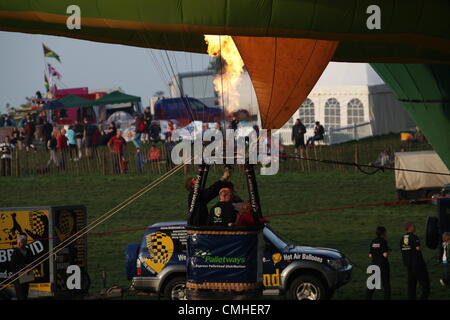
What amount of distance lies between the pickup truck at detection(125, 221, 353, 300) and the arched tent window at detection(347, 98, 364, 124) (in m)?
23.7

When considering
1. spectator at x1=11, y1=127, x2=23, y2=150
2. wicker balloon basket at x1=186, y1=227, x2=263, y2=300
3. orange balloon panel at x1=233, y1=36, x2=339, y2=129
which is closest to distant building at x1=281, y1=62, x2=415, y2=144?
spectator at x1=11, y1=127, x2=23, y2=150

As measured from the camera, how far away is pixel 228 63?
19.8 meters

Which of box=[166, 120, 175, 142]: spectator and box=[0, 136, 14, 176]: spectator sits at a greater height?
box=[166, 120, 175, 142]: spectator

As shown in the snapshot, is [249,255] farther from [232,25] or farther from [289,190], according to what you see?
[289,190]

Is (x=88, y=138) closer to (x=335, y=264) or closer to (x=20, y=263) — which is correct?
(x=20, y=263)

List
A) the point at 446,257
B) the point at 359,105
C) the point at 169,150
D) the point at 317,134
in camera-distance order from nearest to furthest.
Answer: the point at 446,257, the point at 169,150, the point at 317,134, the point at 359,105

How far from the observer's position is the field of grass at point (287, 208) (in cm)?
2145

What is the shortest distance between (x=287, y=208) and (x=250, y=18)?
1267 centimetres

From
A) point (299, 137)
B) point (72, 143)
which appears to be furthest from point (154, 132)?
point (299, 137)

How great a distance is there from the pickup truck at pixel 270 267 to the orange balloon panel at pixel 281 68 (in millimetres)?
3116

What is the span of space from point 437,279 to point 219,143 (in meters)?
6.39

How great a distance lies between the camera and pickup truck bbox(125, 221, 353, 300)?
680 inches

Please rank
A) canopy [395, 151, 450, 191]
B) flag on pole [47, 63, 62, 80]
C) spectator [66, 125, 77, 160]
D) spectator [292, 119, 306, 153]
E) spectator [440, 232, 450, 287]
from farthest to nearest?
1. flag on pole [47, 63, 62, 80]
2. spectator [292, 119, 306, 153]
3. spectator [66, 125, 77, 160]
4. canopy [395, 151, 450, 191]
5. spectator [440, 232, 450, 287]

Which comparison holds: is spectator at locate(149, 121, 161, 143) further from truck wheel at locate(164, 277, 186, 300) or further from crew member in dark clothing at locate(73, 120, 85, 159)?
truck wheel at locate(164, 277, 186, 300)
